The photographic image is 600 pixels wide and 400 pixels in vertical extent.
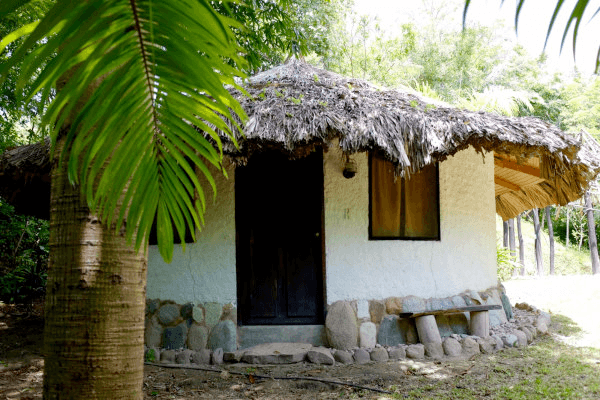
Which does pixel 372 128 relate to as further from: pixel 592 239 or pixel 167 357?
pixel 592 239

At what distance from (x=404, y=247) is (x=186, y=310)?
2.43m

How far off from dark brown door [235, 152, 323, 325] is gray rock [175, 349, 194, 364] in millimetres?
619

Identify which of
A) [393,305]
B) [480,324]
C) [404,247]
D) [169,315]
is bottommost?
[480,324]

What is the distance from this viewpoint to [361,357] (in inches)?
179

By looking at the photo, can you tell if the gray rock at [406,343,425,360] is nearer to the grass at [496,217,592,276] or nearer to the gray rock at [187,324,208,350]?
the gray rock at [187,324,208,350]

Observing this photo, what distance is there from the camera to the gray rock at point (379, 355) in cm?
457

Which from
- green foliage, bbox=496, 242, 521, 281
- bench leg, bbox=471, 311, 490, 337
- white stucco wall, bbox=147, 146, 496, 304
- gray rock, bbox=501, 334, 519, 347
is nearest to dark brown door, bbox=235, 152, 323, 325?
white stucco wall, bbox=147, 146, 496, 304

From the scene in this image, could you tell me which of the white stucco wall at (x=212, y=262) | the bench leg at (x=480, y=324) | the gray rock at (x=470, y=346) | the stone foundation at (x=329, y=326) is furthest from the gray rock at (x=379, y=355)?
the white stucco wall at (x=212, y=262)

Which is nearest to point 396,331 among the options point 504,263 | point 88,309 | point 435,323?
point 435,323

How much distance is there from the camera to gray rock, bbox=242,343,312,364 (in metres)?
4.46

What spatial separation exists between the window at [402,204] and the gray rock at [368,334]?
91cm

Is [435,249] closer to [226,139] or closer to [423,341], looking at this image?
[423,341]

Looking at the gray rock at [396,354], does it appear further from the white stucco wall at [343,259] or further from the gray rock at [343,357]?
the white stucco wall at [343,259]

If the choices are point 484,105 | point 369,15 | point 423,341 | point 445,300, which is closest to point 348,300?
point 423,341
